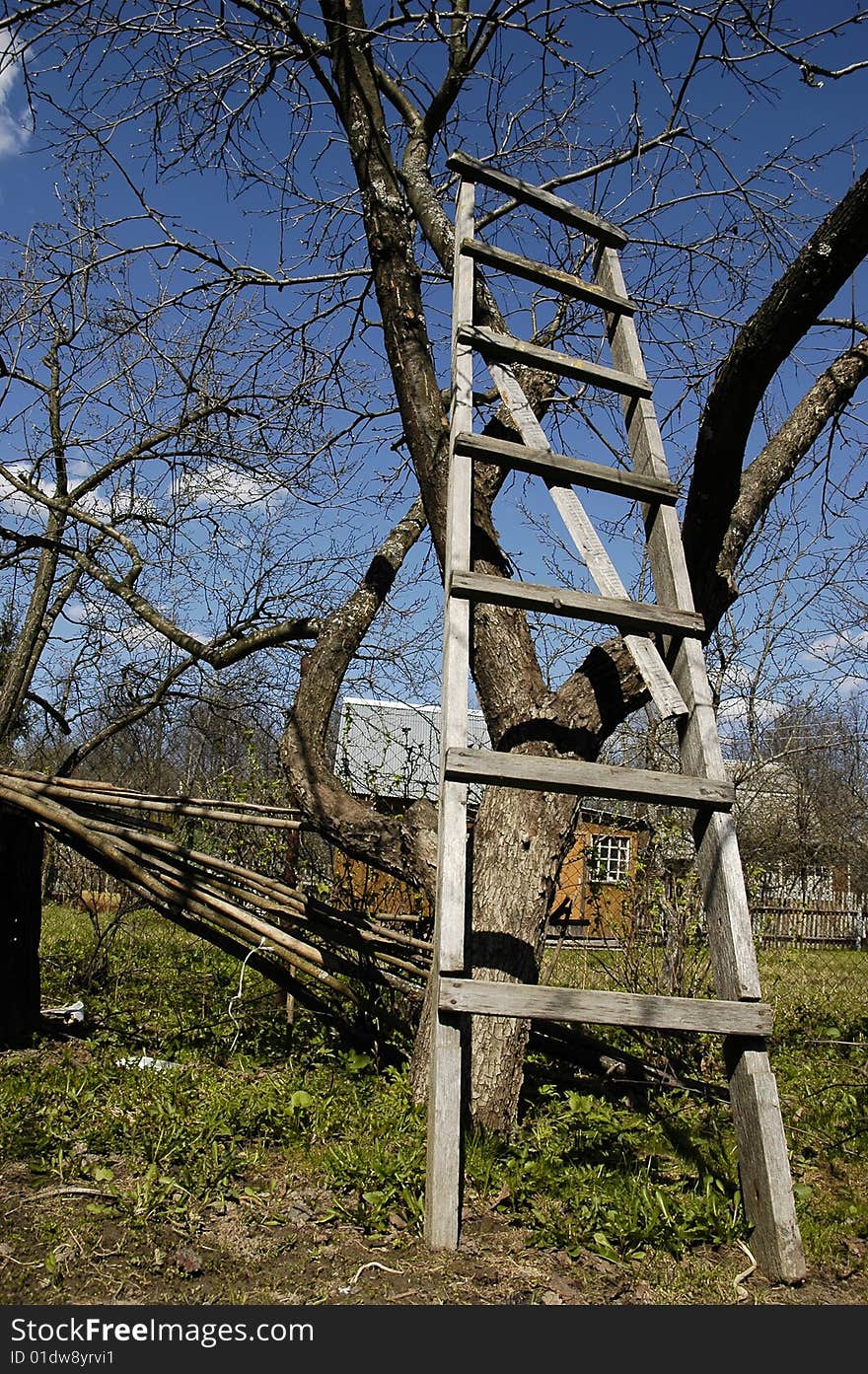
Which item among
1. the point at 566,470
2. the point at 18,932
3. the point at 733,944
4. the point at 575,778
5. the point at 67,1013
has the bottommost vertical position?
the point at 67,1013

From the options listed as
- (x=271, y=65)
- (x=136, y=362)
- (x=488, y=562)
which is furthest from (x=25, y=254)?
(x=488, y=562)

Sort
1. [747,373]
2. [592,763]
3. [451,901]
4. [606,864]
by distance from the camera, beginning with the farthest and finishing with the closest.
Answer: [606,864], [747,373], [592,763], [451,901]

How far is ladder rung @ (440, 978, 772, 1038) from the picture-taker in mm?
2309

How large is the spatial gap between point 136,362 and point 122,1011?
17.3 ft

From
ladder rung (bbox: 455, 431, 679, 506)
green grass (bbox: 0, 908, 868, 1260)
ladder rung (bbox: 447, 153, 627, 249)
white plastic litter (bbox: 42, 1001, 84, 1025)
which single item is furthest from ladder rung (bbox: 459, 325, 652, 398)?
white plastic litter (bbox: 42, 1001, 84, 1025)

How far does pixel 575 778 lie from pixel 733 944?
0.65m

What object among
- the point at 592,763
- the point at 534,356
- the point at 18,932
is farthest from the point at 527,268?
the point at 18,932

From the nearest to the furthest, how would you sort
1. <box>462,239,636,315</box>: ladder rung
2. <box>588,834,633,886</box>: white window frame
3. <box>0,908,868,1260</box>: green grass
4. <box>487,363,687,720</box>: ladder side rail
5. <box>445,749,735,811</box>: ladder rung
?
<box>445,749,735,811</box>: ladder rung
<box>0,908,868,1260</box>: green grass
<box>487,363,687,720</box>: ladder side rail
<box>462,239,636,315</box>: ladder rung
<box>588,834,633,886</box>: white window frame

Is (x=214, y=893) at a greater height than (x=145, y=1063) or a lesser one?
greater

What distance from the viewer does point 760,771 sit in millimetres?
7000

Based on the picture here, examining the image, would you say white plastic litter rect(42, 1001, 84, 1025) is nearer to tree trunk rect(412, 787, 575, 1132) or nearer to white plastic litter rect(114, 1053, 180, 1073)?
white plastic litter rect(114, 1053, 180, 1073)

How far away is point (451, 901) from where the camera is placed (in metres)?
2.48

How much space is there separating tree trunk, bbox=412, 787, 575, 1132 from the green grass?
0.52 ft

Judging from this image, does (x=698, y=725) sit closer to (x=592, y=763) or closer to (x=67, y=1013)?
(x=592, y=763)
